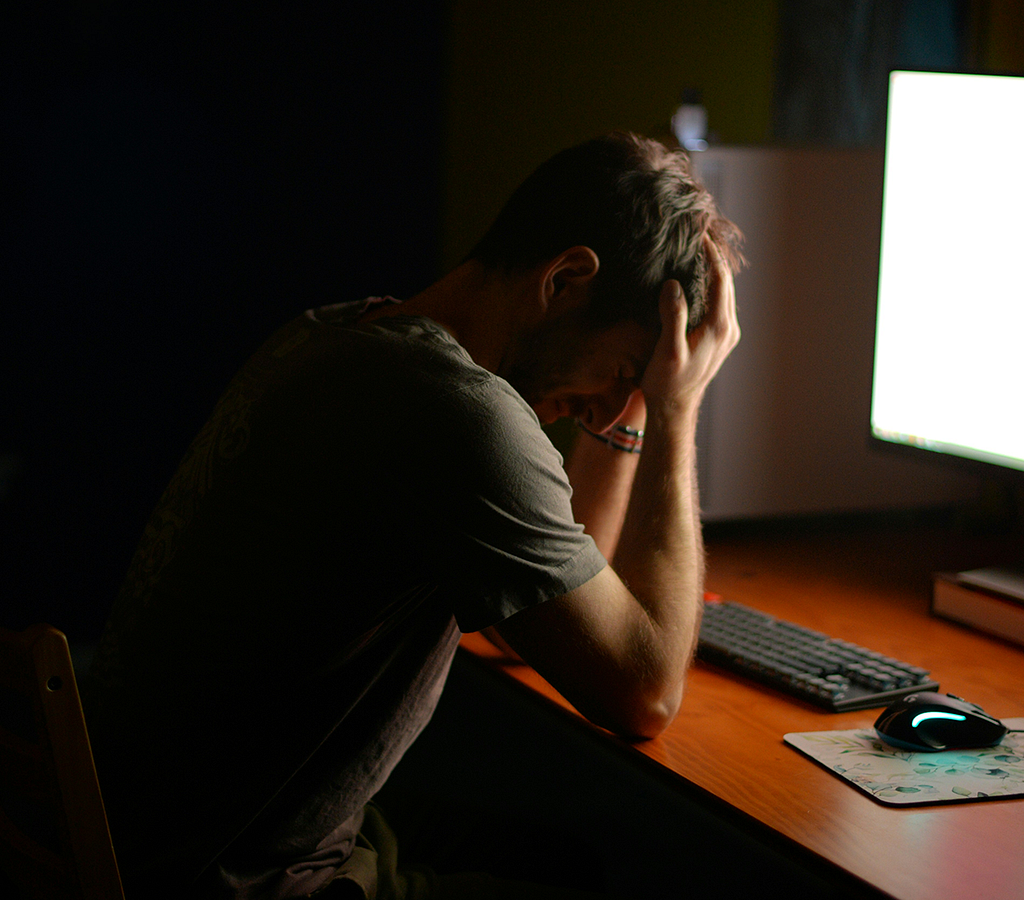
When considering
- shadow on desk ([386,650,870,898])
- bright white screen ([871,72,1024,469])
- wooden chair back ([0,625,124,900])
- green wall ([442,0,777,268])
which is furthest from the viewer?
green wall ([442,0,777,268])

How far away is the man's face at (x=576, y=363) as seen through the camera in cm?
101

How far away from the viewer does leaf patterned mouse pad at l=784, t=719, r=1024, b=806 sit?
77cm

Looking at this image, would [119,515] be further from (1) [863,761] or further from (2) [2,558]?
(1) [863,761]

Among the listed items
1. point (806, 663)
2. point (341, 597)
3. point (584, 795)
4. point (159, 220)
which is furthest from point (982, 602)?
point (159, 220)

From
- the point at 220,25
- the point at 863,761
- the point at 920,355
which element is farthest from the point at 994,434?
the point at 220,25

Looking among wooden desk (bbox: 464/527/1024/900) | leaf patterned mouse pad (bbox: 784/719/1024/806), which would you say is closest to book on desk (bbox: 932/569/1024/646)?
wooden desk (bbox: 464/527/1024/900)

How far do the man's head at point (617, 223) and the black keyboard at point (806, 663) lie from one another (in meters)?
0.35

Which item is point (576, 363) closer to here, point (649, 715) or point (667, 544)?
point (667, 544)

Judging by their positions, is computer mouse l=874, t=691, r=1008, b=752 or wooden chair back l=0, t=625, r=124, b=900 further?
computer mouse l=874, t=691, r=1008, b=752

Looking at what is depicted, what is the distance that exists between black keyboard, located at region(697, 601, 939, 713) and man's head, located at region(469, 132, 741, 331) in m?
0.35

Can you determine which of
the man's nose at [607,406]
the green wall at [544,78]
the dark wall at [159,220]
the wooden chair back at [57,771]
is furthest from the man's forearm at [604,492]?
the dark wall at [159,220]

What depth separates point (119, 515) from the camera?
2.09m

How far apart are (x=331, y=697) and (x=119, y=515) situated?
1.38 m

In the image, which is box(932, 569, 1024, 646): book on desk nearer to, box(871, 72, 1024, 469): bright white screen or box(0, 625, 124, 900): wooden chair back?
box(871, 72, 1024, 469): bright white screen
